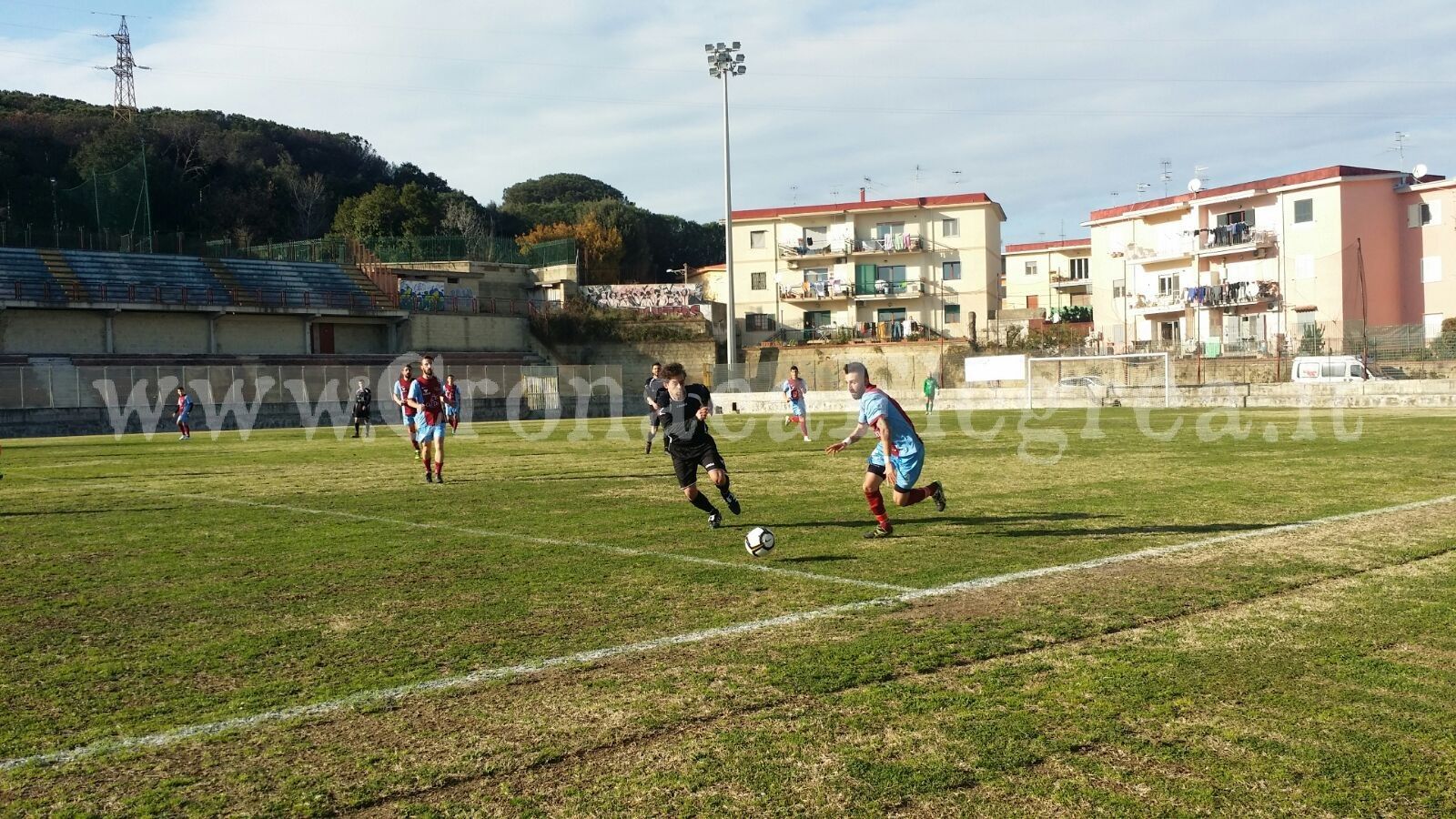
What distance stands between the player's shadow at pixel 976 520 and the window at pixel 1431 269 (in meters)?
51.8

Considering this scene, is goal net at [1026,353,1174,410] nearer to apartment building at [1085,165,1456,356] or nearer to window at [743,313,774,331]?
apartment building at [1085,165,1456,356]

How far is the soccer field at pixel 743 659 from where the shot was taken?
174 inches

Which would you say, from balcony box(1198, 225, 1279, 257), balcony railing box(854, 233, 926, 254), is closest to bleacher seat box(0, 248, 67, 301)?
balcony railing box(854, 233, 926, 254)

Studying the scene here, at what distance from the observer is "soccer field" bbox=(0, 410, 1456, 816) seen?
441 centimetres

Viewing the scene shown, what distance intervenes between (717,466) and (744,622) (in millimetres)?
4694

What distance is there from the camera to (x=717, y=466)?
1180cm

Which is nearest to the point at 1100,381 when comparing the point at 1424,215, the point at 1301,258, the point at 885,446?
the point at 1301,258

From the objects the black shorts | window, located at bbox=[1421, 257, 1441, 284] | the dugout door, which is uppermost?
window, located at bbox=[1421, 257, 1441, 284]

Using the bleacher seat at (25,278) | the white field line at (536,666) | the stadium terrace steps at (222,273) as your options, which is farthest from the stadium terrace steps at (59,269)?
the white field line at (536,666)

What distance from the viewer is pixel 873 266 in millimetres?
71562

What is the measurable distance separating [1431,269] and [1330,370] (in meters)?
19.0

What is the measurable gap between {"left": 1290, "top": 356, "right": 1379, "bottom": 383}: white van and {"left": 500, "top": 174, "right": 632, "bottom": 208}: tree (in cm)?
8235

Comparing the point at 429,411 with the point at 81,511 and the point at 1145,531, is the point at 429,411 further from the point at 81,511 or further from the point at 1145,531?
the point at 1145,531

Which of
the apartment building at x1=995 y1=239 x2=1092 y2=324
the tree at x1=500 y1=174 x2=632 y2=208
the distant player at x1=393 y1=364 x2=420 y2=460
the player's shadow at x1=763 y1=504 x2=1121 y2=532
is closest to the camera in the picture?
the player's shadow at x1=763 y1=504 x2=1121 y2=532
